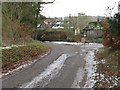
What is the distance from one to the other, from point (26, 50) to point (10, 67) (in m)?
6.09

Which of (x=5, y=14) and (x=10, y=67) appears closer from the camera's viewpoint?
(x=10, y=67)

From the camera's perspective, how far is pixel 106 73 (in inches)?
423

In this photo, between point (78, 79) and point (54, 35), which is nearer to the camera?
point (78, 79)

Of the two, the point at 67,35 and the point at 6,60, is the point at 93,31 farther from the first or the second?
the point at 6,60

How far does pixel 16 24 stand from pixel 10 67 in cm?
904

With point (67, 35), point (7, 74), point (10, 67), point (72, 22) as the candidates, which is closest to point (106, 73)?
point (7, 74)

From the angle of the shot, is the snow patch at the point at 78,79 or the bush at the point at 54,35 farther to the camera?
the bush at the point at 54,35

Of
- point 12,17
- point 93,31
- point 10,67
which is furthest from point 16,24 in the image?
point 93,31

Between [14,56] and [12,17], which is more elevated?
[12,17]

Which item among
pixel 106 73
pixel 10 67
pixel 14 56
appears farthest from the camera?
pixel 14 56

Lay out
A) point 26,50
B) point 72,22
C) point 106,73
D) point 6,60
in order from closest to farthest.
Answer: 1. point 106,73
2. point 6,60
3. point 26,50
4. point 72,22

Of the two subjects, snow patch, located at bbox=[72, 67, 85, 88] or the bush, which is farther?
the bush

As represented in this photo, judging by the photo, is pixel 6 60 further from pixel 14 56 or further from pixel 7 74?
pixel 7 74

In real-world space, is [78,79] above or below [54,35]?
below
